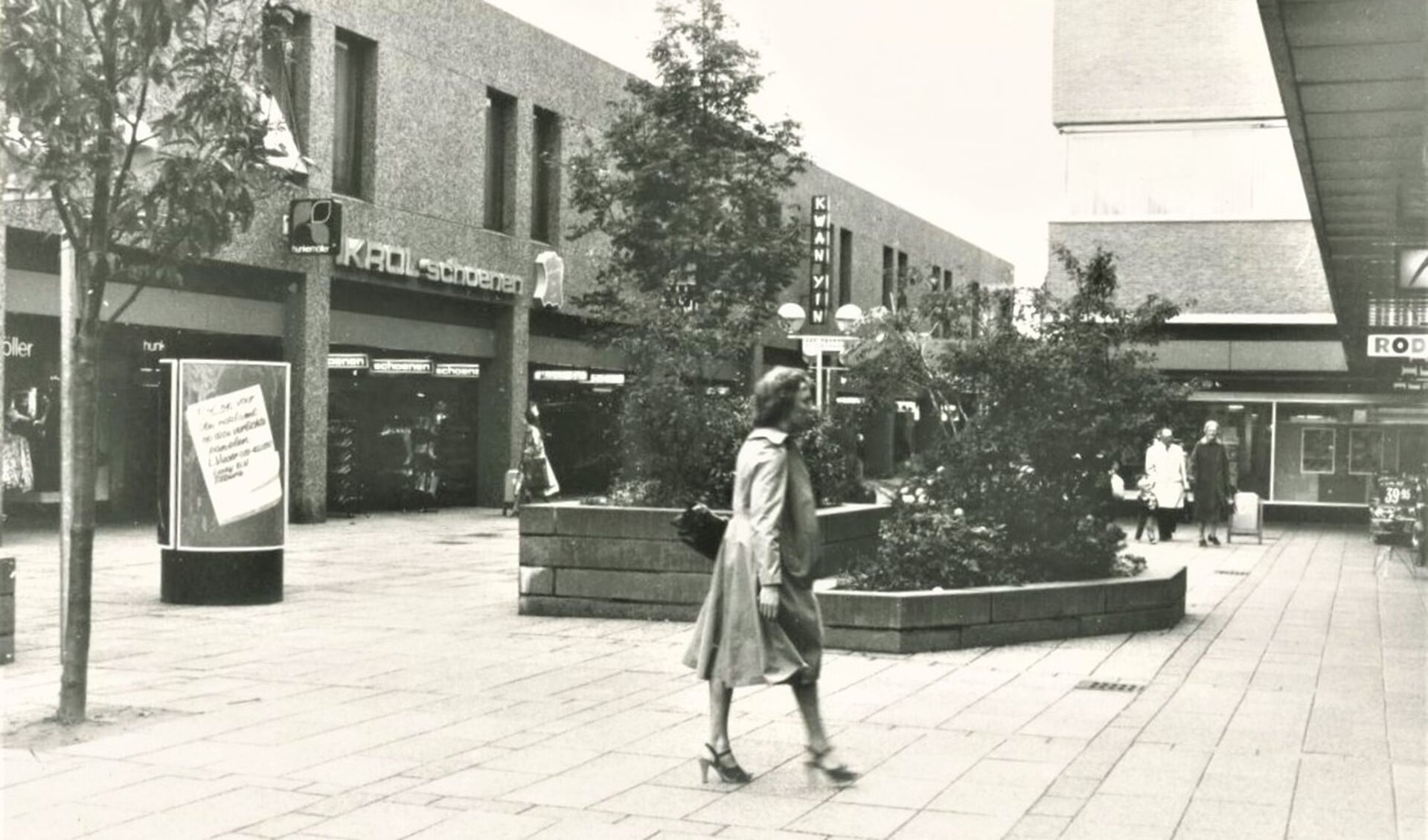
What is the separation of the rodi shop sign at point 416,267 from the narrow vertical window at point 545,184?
173cm

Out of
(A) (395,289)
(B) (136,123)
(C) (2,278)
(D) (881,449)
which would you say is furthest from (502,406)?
(D) (881,449)

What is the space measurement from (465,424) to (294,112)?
735 cm

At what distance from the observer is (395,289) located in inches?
977

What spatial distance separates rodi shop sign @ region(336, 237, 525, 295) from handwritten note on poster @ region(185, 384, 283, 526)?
374 inches

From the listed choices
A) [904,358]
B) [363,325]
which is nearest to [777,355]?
[363,325]

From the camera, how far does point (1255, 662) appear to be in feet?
34.7

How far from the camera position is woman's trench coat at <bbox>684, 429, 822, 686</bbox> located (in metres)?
6.55

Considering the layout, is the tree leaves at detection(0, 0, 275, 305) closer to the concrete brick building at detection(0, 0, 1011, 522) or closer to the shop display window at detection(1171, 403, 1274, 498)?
the concrete brick building at detection(0, 0, 1011, 522)

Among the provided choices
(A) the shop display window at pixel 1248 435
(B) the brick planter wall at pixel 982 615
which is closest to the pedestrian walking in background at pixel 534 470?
(B) the brick planter wall at pixel 982 615

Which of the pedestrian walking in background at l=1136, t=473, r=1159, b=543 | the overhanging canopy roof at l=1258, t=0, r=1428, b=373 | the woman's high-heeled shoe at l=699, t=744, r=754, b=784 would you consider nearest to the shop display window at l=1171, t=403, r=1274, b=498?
the pedestrian walking in background at l=1136, t=473, r=1159, b=543

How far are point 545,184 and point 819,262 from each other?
1348 cm

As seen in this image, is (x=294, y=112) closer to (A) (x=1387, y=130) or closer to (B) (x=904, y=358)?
(B) (x=904, y=358)

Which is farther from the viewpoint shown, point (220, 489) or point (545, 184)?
point (545, 184)

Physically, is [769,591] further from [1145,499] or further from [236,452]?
[1145,499]
